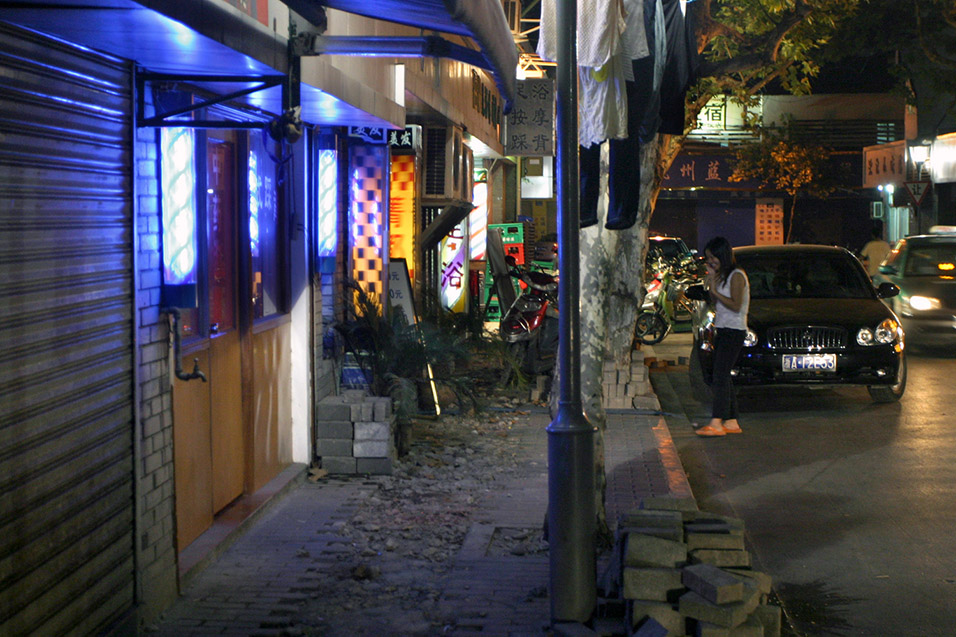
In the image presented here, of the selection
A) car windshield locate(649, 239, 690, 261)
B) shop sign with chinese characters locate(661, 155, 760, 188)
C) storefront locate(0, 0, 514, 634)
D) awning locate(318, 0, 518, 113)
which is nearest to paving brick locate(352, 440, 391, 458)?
storefront locate(0, 0, 514, 634)

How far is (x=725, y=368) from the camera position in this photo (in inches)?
416

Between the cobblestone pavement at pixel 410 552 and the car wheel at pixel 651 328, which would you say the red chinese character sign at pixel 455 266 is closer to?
the car wheel at pixel 651 328

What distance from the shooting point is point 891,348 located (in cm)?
1170

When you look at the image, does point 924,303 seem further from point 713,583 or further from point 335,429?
point 713,583

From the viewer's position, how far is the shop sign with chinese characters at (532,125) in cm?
1759

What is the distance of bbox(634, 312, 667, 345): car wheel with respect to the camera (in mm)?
18984

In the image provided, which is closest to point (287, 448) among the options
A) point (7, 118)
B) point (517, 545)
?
point (517, 545)

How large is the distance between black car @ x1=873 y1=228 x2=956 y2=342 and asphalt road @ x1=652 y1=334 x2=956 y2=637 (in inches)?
112

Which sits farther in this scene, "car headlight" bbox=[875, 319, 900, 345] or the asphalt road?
"car headlight" bbox=[875, 319, 900, 345]

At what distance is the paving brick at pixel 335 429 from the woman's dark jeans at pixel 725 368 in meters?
4.02

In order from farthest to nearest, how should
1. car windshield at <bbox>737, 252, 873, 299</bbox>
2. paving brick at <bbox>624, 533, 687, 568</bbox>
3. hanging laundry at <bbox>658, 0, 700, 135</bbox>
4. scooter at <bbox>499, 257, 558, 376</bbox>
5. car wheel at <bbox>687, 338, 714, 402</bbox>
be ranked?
scooter at <bbox>499, 257, 558, 376</bbox>, car wheel at <bbox>687, 338, 714, 402</bbox>, car windshield at <bbox>737, 252, 873, 299</bbox>, hanging laundry at <bbox>658, 0, 700, 135</bbox>, paving brick at <bbox>624, 533, 687, 568</bbox>

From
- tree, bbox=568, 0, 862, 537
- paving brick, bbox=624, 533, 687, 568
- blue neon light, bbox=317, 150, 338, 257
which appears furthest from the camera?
blue neon light, bbox=317, 150, 338, 257

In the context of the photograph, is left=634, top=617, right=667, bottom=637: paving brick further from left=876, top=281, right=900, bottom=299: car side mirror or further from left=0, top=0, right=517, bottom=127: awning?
left=876, top=281, right=900, bottom=299: car side mirror

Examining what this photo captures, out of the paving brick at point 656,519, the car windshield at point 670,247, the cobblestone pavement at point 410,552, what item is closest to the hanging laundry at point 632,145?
the cobblestone pavement at point 410,552
